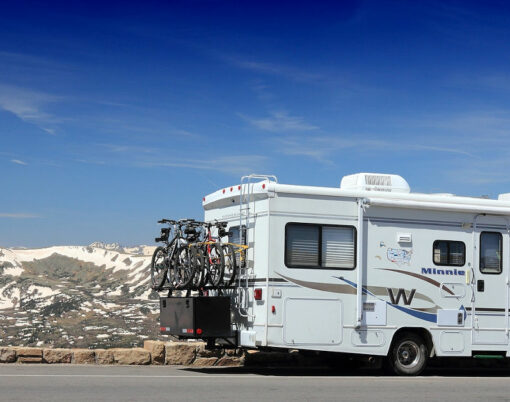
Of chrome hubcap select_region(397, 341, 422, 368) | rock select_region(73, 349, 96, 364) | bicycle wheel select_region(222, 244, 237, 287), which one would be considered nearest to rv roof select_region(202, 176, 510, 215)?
bicycle wheel select_region(222, 244, 237, 287)

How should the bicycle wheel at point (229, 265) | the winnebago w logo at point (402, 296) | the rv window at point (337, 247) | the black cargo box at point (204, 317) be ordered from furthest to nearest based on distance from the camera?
the winnebago w logo at point (402, 296) → the bicycle wheel at point (229, 265) → the rv window at point (337, 247) → the black cargo box at point (204, 317)

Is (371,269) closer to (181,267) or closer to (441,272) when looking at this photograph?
(441,272)

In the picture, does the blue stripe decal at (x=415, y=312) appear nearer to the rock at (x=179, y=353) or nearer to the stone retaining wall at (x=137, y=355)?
the stone retaining wall at (x=137, y=355)

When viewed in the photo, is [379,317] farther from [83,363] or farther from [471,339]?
[83,363]

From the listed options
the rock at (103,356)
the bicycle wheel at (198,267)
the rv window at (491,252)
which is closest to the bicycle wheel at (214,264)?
the bicycle wheel at (198,267)

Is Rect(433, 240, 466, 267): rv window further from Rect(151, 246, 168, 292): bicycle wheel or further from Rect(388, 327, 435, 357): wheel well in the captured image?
Rect(151, 246, 168, 292): bicycle wheel

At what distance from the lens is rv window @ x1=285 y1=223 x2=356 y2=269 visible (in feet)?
44.7

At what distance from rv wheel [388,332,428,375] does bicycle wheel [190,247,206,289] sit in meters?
3.29

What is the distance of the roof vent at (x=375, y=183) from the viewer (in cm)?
1459

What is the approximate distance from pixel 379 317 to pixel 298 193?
94.6 inches

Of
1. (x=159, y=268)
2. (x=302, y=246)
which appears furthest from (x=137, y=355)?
(x=302, y=246)

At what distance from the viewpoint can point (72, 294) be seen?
45.6 m

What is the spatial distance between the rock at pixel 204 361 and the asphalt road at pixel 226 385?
541 millimetres

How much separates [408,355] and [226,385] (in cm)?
375
